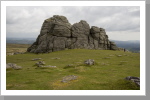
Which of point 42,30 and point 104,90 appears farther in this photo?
point 42,30

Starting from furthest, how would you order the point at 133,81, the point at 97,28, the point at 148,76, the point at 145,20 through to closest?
the point at 97,28, the point at 145,20, the point at 148,76, the point at 133,81

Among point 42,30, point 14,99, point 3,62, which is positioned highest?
point 42,30

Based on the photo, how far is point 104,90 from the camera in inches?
890

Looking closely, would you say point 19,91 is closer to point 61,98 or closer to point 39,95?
point 39,95

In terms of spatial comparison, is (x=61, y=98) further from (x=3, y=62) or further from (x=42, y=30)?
(x=42, y=30)

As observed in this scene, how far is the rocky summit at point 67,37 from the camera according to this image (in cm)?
9693

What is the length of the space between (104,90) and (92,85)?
2981 millimetres

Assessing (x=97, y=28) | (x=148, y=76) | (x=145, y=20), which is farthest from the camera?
(x=97, y=28)

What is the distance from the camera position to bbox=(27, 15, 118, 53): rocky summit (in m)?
96.9

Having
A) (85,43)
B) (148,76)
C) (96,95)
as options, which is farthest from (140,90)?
(85,43)

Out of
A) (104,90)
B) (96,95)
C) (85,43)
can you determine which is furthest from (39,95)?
(85,43)

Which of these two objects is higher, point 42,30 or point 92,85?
point 42,30

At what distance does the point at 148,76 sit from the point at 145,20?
37.1 feet

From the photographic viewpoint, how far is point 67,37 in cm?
10175
